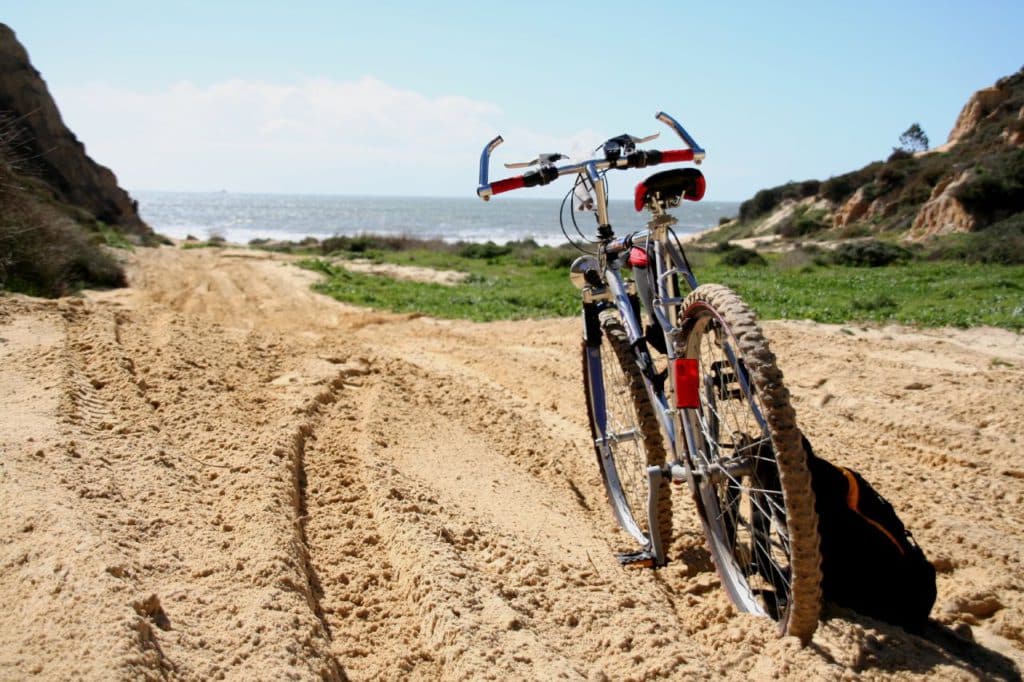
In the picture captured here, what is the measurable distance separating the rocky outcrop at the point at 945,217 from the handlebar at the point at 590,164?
82.0ft

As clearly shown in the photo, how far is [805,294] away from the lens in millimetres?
11641

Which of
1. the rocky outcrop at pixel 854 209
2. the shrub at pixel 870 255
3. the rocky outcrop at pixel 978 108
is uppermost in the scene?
the rocky outcrop at pixel 978 108

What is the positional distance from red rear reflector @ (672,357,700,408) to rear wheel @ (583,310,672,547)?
51 centimetres

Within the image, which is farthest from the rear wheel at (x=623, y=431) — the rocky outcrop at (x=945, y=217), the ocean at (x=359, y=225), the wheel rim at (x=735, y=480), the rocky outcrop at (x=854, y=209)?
the rocky outcrop at (x=854, y=209)

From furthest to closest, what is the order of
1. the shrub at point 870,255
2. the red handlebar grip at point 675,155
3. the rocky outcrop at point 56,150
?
1. the rocky outcrop at point 56,150
2. the shrub at point 870,255
3. the red handlebar grip at point 675,155

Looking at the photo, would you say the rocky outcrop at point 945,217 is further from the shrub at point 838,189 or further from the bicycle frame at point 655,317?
the bicycle frame at point 655,317

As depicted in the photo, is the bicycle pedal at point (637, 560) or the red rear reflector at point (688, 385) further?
the bicycle pedal at point (637, 560)

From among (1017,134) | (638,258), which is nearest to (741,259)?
(1017,134)

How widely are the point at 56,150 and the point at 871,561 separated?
104ft

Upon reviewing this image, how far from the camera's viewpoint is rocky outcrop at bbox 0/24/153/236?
1063 inches

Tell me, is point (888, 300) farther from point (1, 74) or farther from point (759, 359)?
point (1, 74)

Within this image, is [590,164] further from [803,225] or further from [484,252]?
[803,225]

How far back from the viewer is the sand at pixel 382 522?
2.49 m

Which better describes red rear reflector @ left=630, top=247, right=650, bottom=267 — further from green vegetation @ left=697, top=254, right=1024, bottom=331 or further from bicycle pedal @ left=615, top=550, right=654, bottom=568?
green vegetation @ left=697, top=254, right=1024, bottom=331
